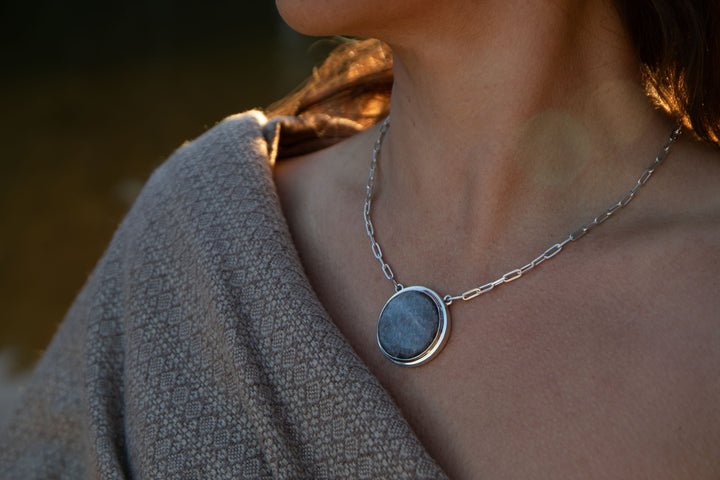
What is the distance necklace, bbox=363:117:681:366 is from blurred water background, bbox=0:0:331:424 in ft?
7.32

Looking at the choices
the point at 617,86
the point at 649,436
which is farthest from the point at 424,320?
the point at 617,86

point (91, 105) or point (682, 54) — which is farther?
point (91, 105)

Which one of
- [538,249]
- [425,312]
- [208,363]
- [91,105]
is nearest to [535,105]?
[538,249]

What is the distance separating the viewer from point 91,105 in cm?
420

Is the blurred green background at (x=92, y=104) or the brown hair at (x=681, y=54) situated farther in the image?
the blurred green background at (x=92, y=104)

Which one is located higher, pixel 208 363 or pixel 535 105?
pixel 535 105

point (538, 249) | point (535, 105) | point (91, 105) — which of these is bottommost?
point (91, 105)

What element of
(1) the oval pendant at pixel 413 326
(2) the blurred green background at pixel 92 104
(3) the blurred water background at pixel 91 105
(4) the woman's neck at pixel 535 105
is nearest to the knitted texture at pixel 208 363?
(1) the oval pendant at pixel 413 326

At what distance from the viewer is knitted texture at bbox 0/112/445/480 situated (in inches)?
34.1

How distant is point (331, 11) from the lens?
0.88 meters

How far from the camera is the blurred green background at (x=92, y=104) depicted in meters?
3.24

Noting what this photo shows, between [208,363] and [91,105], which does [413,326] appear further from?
[91,105]

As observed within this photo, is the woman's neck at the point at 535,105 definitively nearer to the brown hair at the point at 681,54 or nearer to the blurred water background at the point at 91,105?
the brown hair at the point at 681,54

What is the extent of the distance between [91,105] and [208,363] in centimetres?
362
